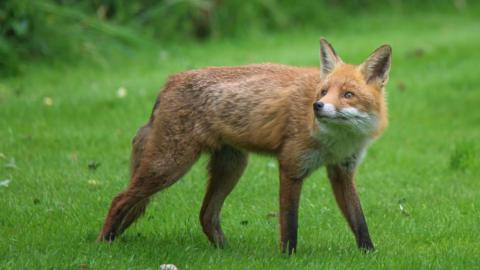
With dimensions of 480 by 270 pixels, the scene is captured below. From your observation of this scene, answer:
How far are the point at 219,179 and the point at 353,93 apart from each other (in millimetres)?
1615

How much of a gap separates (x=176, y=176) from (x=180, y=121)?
468 mm

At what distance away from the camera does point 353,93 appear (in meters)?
6.52

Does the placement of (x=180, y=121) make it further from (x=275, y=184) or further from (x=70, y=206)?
(x=275, y=184)

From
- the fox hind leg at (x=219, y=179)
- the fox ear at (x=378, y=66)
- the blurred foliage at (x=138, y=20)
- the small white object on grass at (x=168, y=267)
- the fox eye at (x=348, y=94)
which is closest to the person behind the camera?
the small white object on grass at (x=168, y=267)

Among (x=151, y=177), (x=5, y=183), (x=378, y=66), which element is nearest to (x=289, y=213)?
(x=151, y=177)

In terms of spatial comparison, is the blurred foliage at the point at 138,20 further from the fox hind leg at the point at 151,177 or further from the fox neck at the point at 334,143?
the fox neck at the point at 334,143

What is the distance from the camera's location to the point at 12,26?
585 inches

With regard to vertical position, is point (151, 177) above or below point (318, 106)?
below

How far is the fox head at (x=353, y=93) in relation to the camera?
6.34 meters

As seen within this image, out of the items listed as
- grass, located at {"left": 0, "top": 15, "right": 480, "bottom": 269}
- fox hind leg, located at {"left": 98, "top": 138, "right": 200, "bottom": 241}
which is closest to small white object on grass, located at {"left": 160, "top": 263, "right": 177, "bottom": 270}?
grass, located at {"left": 0, "top": 15, "right": 480, "bottom": 269}

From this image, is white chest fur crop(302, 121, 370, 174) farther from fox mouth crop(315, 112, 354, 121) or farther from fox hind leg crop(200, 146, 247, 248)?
fox hind leg crop(200, 146, 247, 248)

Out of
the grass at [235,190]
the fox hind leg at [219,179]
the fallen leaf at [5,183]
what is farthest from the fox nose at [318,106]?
the fallen leaf at [5,183]

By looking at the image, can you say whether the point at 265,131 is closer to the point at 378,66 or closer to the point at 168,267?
the point at 378,66

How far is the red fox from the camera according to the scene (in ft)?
21.6
